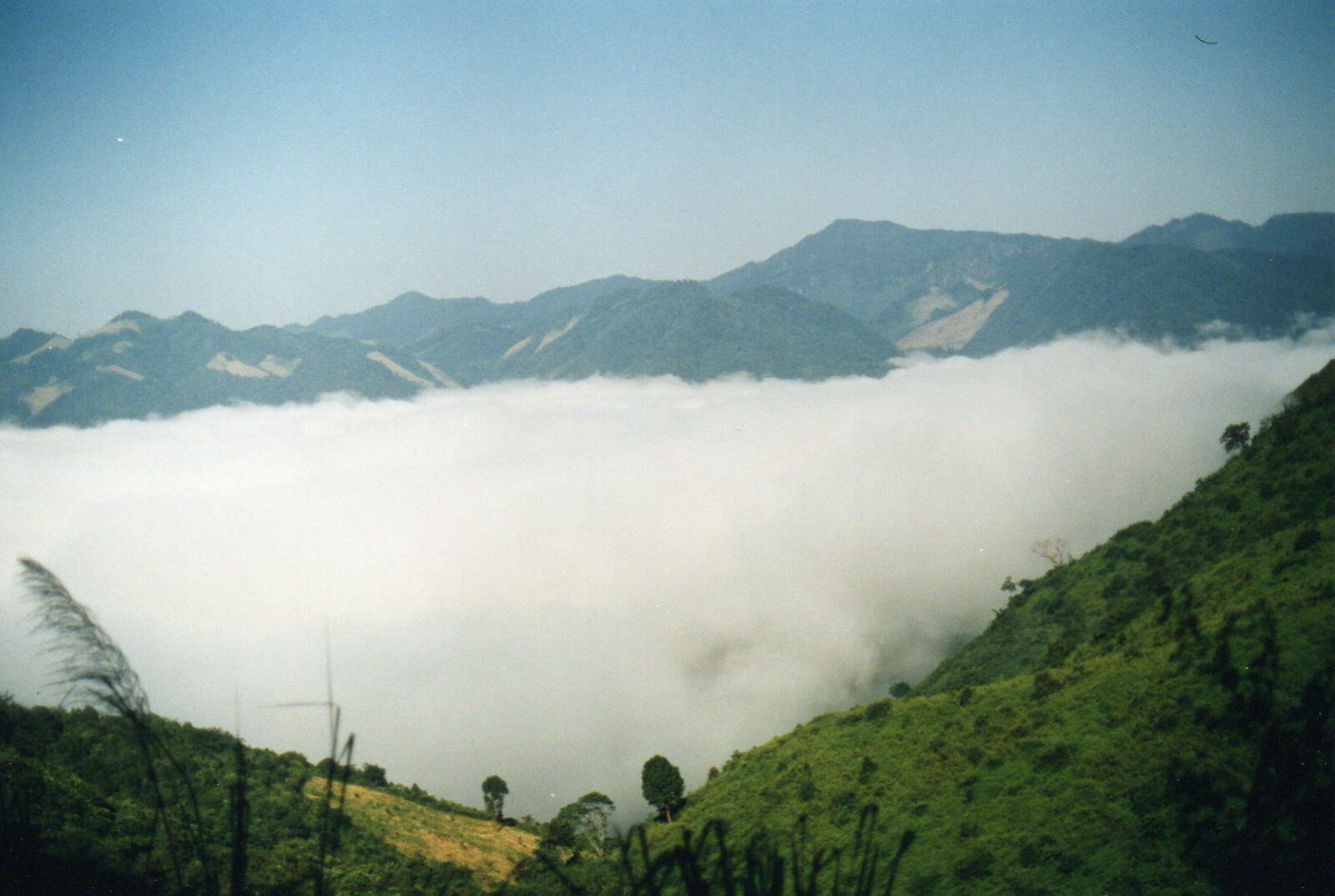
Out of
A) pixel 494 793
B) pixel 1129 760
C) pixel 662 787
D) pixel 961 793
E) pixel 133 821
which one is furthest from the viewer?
pixel 494 793

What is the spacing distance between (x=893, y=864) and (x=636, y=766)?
381ft

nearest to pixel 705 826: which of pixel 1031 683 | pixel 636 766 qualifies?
pixel 1031 683

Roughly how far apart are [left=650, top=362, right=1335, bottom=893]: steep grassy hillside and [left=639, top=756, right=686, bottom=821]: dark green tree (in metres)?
3.03

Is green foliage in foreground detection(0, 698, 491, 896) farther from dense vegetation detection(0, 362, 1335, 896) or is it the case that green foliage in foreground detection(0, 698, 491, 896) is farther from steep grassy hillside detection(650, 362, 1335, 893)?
steep grassy hillside detection(650, 362, 1335, 893)

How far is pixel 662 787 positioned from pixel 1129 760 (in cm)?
3331

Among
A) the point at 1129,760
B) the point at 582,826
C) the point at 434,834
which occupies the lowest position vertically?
the point at 582,826

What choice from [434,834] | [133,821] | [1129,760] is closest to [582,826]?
[434,834]

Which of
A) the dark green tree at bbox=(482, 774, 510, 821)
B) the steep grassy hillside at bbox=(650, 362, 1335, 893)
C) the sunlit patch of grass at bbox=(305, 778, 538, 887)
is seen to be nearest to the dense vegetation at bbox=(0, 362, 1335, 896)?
the steep grassy hillside at bbox=(650, 362, 1335, 893)

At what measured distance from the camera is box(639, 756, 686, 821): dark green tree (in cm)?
5156

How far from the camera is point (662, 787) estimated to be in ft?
169

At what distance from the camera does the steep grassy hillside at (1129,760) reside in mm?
24797

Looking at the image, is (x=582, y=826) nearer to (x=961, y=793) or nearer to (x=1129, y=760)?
(x=961, y=793)

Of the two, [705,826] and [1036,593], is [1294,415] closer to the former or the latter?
[1036,593]

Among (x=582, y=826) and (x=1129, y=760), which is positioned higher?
(x=1129, y=760)
